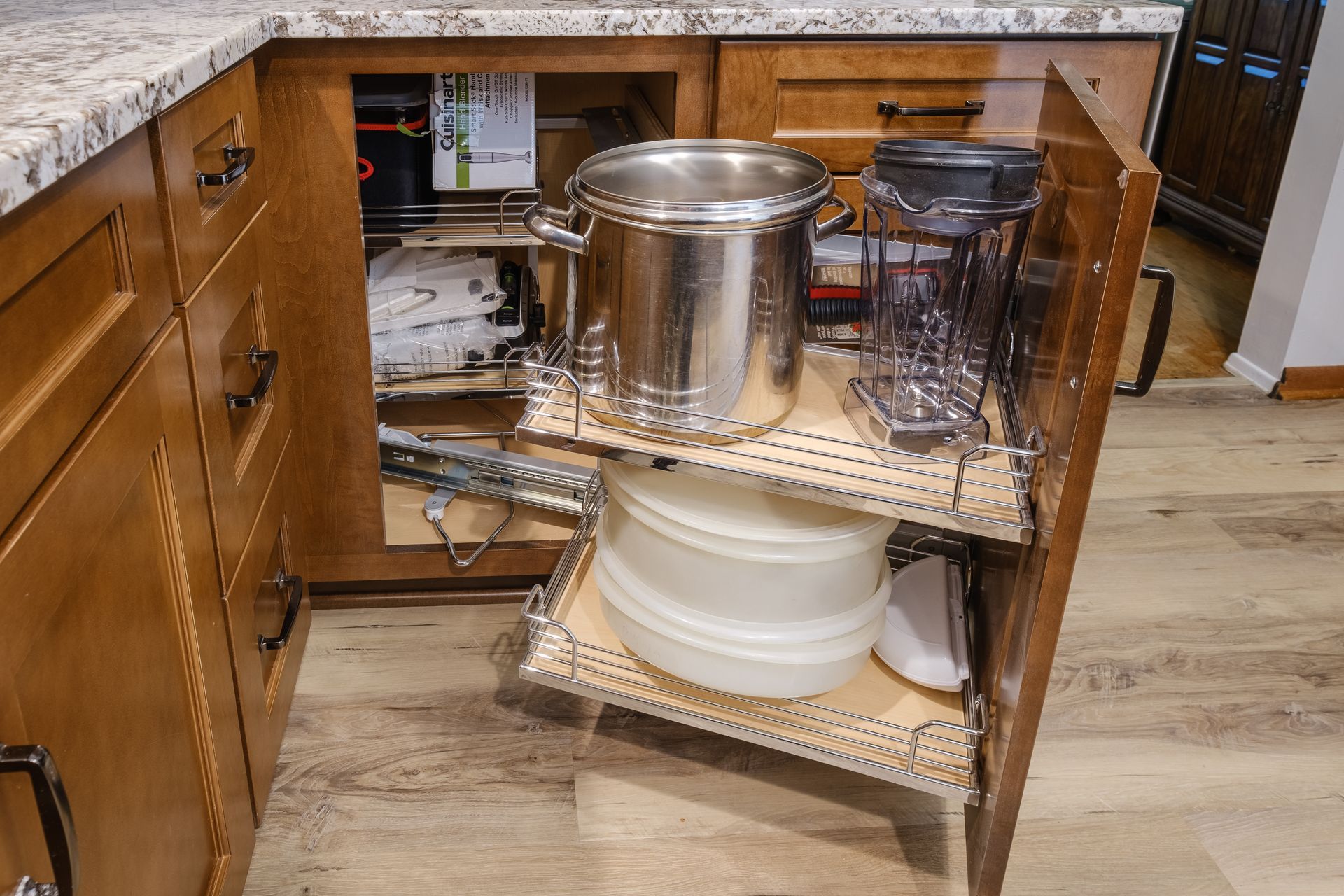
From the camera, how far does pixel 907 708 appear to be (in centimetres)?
117

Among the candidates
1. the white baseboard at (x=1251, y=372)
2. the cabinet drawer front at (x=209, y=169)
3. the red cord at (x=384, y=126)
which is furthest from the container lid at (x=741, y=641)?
the white baseboard at (x=1251, y=372)

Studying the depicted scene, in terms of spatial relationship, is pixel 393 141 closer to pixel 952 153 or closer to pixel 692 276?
pixel 692 276

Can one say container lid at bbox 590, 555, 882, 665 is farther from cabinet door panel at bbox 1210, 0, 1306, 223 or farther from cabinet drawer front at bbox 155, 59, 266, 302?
cabinet door panel at bbox 1210, 0, 1306, 223

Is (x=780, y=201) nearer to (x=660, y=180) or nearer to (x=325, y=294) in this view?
(x=660, y=180)

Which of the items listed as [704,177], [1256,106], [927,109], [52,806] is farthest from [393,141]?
[1256,106]

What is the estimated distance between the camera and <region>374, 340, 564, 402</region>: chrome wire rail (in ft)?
5.39

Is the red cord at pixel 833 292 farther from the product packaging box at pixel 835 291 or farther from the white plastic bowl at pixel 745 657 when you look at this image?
the white plastic bowl at pixel 745 657

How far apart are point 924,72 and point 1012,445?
0.51m

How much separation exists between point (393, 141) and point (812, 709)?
988 mm

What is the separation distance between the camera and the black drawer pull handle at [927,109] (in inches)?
52.5

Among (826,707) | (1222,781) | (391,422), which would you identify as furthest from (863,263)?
(391,422)

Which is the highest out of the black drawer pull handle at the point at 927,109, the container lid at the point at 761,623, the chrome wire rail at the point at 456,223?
the black drawer pull handle at the point at 927,109

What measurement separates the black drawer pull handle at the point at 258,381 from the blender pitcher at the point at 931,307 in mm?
616

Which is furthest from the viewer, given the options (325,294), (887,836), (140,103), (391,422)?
(391,422)
